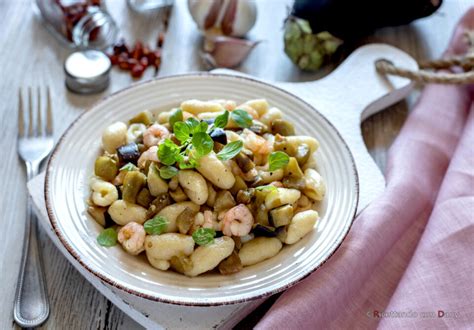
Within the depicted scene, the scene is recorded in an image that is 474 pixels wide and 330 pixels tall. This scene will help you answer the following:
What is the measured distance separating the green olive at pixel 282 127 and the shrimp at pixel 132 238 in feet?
→ 1.45

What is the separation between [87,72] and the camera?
1872 mm

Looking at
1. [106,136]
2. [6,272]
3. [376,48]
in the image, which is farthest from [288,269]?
[376,48]

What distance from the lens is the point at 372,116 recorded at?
6.18 ft

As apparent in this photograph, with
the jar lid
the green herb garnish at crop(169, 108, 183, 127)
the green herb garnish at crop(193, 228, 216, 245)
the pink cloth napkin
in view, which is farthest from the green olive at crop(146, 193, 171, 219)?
the jar lid

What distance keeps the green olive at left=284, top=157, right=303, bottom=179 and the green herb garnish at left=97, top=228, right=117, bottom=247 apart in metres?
0.41

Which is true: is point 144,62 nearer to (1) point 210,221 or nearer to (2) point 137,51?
(2) point 137,51

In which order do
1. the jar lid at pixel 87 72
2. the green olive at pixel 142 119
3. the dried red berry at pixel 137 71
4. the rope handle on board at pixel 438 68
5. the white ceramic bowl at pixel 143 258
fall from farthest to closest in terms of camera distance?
the dried red berry at pixel 137 71
the jar lid at pixel 87 72
the rope handle on board at pixel 438 68
the green olive at pixel 142 119
the white ceramic bowl at pixel 143 258

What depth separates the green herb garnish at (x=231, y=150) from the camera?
1.29m

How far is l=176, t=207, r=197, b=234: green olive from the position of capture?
1.27 m

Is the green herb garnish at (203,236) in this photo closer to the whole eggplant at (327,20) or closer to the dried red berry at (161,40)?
the whole eggplant at (327,20)

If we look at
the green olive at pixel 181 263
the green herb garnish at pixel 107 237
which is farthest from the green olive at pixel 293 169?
the green herb garnish at pixel 107 237

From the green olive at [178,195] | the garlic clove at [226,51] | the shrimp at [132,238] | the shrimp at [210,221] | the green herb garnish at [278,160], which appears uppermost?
the green herb garnish at [278,160]

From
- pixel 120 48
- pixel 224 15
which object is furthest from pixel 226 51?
pixel 120 48

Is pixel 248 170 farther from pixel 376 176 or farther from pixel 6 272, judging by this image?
pixel 6 272
